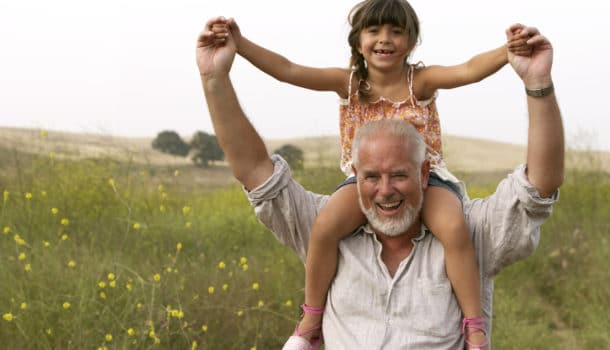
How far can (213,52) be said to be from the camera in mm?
3172

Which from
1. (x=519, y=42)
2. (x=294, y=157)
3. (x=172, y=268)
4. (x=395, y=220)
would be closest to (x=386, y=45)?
(x=519, y=42)

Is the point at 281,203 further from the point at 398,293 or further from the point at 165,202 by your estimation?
the point at 165,202

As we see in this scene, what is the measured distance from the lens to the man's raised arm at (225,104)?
3.16 m

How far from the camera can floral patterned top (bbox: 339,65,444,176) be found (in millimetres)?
3504

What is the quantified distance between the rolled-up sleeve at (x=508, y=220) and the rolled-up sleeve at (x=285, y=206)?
0.68 meters

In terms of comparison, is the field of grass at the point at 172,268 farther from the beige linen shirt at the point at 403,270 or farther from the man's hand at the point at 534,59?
the man's hand at the point at 534,59

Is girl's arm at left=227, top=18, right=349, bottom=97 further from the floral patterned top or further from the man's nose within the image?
the man's nose

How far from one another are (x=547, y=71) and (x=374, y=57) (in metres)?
0.85

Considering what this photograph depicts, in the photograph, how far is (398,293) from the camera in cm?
324

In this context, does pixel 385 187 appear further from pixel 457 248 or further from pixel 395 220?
pixel 457 248

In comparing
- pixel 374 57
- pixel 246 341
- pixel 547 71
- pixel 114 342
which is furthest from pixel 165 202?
pixel 547 71

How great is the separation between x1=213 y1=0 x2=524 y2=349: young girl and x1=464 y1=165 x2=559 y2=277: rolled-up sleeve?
0.44 feet

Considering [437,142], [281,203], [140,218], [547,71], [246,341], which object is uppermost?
[547,71]

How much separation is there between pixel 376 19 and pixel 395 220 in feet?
3.14
